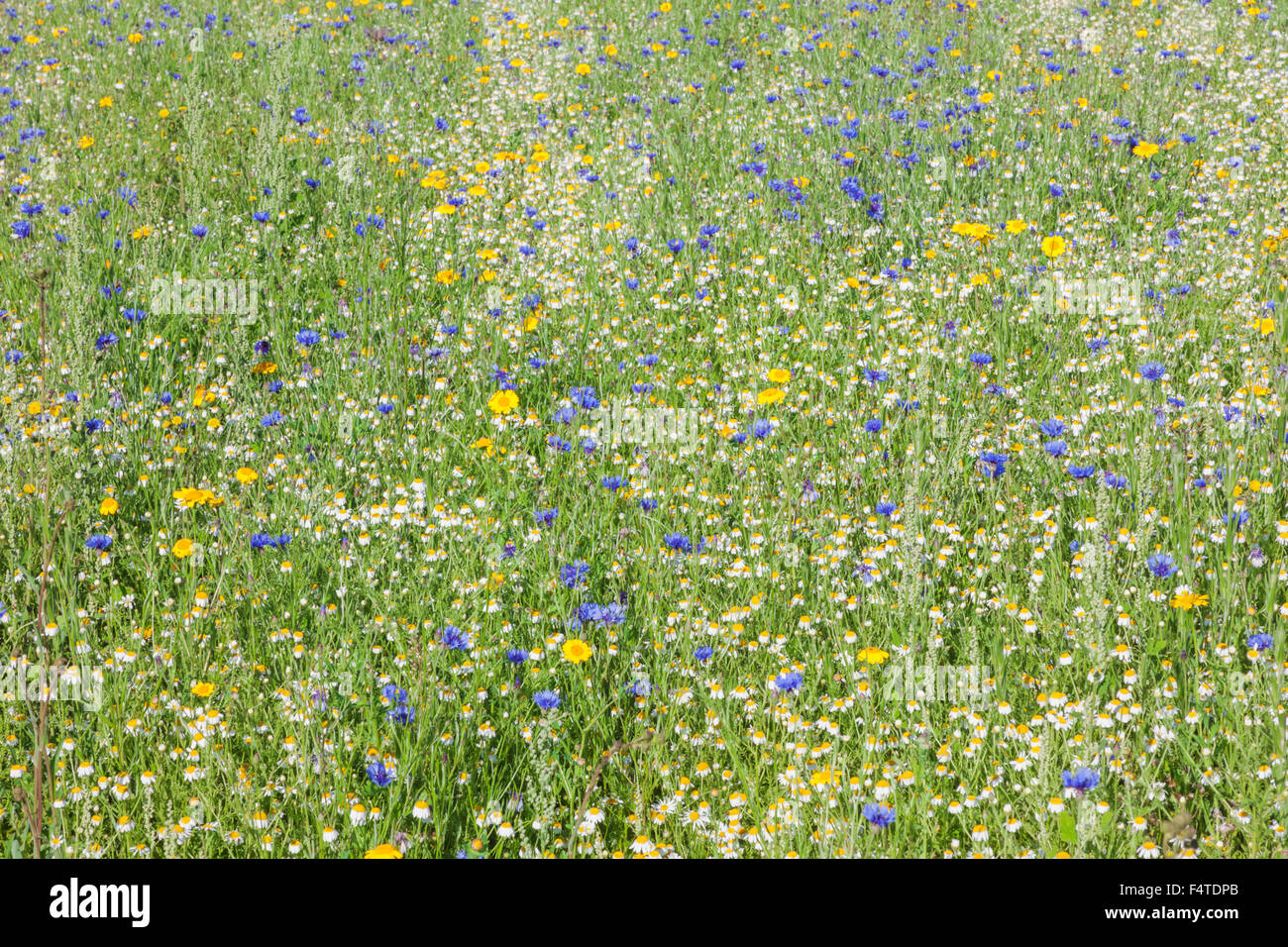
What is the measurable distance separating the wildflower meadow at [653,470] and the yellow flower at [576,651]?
14 mm

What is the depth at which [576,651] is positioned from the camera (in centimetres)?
272

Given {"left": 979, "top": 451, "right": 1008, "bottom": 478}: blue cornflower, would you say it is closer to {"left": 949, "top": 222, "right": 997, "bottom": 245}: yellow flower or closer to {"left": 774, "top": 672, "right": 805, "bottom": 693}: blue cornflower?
{"left": 774, "top": 672, "right": 805, "bottom": 693}: blue cornflower

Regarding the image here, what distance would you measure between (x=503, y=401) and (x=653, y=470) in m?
0.71

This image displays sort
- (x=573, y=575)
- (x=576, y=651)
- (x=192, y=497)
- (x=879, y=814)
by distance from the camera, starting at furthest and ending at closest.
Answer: (x=192, y=497) < (x=573, y=575) < (x=576, y=651) < (x=879, y=814)

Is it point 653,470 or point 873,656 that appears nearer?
point 873,656

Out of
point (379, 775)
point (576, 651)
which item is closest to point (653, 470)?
point (576, 651)

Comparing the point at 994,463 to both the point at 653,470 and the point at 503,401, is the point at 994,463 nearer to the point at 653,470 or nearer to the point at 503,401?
the point at 653,470

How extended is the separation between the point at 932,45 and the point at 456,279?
4.90 meters

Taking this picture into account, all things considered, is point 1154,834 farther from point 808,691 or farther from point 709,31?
point 709,31

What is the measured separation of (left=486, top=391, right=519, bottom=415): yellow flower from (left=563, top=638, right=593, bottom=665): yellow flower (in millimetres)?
1416

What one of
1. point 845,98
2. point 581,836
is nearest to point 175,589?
point 581,836

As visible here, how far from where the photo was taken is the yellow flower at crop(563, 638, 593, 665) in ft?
8.86
